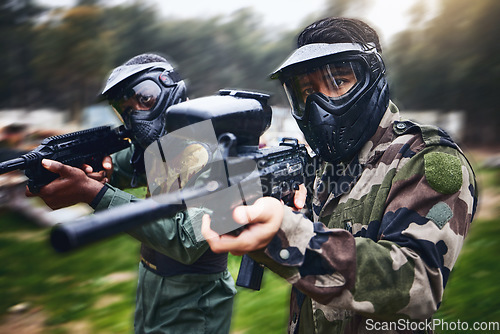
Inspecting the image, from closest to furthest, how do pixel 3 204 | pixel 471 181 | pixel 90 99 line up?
pixel 471 181 → pixel 3 204 → pixel 90 99

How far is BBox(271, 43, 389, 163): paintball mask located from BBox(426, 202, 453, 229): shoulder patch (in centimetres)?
47

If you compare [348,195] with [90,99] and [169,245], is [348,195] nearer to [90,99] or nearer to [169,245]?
[169,245]

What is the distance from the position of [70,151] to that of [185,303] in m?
1.22

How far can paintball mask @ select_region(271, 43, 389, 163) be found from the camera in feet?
5.31

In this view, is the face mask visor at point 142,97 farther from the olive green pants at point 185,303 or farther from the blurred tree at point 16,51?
the blurred tree at point 16,51

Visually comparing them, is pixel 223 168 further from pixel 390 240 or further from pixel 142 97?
pixel 142 97

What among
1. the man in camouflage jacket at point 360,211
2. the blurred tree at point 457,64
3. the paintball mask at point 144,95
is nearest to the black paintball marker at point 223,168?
the man in camouflage jacket at point 360,211

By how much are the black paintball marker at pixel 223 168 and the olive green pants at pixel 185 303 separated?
989 mm

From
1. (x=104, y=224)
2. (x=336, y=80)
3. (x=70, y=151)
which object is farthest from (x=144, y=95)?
(x=104, y=224)

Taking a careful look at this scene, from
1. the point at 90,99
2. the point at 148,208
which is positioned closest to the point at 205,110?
the point at 148,208

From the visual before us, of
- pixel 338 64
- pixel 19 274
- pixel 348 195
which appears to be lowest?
pixel 19 274

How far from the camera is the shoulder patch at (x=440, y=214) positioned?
126 cm

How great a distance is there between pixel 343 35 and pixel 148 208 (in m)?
1.12

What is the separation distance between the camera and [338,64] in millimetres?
1628
